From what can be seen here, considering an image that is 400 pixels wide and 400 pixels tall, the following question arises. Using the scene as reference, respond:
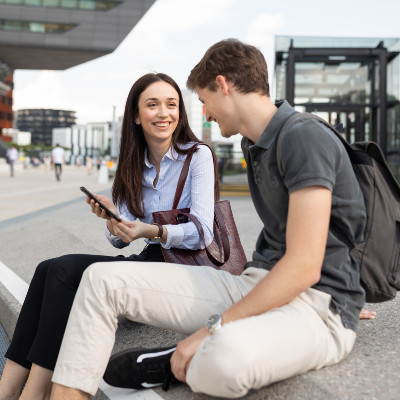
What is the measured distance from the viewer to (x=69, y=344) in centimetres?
202

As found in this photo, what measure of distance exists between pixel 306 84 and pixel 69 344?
1350 cm

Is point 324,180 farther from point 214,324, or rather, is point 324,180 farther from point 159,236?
point 159,236

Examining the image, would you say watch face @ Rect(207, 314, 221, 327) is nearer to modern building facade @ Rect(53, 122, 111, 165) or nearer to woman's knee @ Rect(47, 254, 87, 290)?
woman's knee @ Rect(47, 254, 87, 290)

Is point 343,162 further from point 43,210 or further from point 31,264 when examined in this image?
point 43,210

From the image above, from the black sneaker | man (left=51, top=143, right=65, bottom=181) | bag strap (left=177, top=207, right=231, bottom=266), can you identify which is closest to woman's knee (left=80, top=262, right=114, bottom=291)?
the black sneaker

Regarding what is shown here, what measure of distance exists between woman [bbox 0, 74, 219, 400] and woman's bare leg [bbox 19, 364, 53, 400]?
10 centimetres

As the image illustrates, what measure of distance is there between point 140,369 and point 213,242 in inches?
33.8

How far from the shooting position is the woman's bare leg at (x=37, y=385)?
88.6 inches

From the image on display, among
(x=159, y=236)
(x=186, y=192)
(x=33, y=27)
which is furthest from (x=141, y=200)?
(x=33, y=27)

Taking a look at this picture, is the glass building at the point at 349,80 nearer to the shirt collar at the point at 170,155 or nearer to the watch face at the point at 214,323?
the shirt collar at the point at 170,155

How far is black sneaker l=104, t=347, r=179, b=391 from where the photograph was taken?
2.19 metres

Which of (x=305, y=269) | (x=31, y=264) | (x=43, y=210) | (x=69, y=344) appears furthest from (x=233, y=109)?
(x=43, y=210)

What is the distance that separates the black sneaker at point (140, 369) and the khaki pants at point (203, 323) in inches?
5.0

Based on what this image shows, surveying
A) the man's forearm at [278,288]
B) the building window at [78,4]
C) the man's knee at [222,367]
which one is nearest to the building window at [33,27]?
the building window at [78,4]
